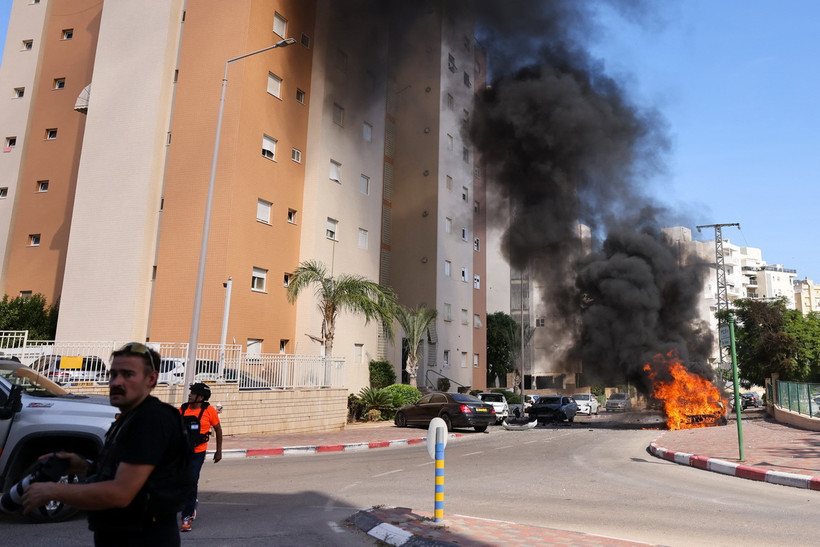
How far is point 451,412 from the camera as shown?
2072 centimetres

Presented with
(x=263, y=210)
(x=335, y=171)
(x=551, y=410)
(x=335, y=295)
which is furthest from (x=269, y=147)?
(x=551, y=410)

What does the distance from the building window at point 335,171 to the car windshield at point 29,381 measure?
2159 centimetres

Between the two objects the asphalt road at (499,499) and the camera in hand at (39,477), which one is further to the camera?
the asphalt road at (499,499)

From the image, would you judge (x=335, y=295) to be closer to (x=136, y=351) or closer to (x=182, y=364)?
(x=182, y=364)

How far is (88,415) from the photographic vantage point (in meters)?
5.87

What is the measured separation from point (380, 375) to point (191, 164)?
41.5ft

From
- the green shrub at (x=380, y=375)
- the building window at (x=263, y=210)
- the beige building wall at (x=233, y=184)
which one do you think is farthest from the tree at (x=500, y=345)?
the building window at (x=263, y=210)

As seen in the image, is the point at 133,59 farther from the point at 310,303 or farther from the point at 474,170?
the point at 474,170

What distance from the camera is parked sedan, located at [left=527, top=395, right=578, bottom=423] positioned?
2962 centimetres

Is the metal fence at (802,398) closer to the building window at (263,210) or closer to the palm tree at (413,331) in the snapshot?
the palm tree at (413,331)

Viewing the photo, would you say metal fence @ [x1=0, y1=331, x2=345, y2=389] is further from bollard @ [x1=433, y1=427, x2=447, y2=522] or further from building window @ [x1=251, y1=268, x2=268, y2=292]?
bollard @ [x1=433, y1=427, x2=447, y2=522]

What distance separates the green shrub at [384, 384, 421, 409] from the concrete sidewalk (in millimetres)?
1599

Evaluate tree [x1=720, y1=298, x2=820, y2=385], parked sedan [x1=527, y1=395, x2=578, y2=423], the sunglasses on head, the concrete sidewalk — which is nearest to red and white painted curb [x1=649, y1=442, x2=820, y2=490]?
the concrete sidewalk

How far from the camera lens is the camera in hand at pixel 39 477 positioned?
7.16ft
